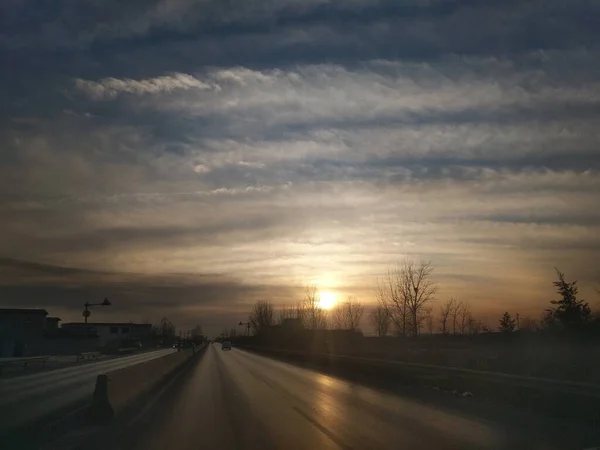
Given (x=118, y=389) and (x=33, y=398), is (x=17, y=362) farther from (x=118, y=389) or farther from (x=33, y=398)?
(x=118, y=389)

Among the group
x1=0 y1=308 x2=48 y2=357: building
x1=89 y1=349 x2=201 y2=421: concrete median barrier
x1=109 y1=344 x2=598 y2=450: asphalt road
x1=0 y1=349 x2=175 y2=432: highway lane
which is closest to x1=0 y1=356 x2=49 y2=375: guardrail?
x1=0 y1=349 x2=175 y2=432: highway lane

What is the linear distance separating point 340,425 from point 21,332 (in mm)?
91968

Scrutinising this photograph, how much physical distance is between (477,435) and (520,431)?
128 cm

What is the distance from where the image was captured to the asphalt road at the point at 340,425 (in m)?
12.5

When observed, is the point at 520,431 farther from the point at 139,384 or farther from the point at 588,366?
the point at 588,366

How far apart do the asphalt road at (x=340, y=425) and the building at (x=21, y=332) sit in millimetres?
60988

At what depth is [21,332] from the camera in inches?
3789

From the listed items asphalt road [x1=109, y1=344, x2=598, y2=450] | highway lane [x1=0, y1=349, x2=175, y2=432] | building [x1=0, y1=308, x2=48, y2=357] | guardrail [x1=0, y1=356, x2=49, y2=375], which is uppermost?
building [x1=0, y1=308, x2=48, y2=357]

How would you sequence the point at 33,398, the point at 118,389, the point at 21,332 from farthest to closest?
the point at 21,332 < the point at 33,398 < the point at 118,389

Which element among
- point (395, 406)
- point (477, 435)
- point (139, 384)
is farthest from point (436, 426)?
point (139, 384)

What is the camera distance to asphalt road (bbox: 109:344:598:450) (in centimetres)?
1248

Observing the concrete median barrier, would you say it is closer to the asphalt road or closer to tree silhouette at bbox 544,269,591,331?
the asphalt road

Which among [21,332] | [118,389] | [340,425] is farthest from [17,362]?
[21,332]

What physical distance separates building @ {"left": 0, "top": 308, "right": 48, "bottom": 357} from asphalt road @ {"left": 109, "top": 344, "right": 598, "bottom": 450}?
2401 inches
